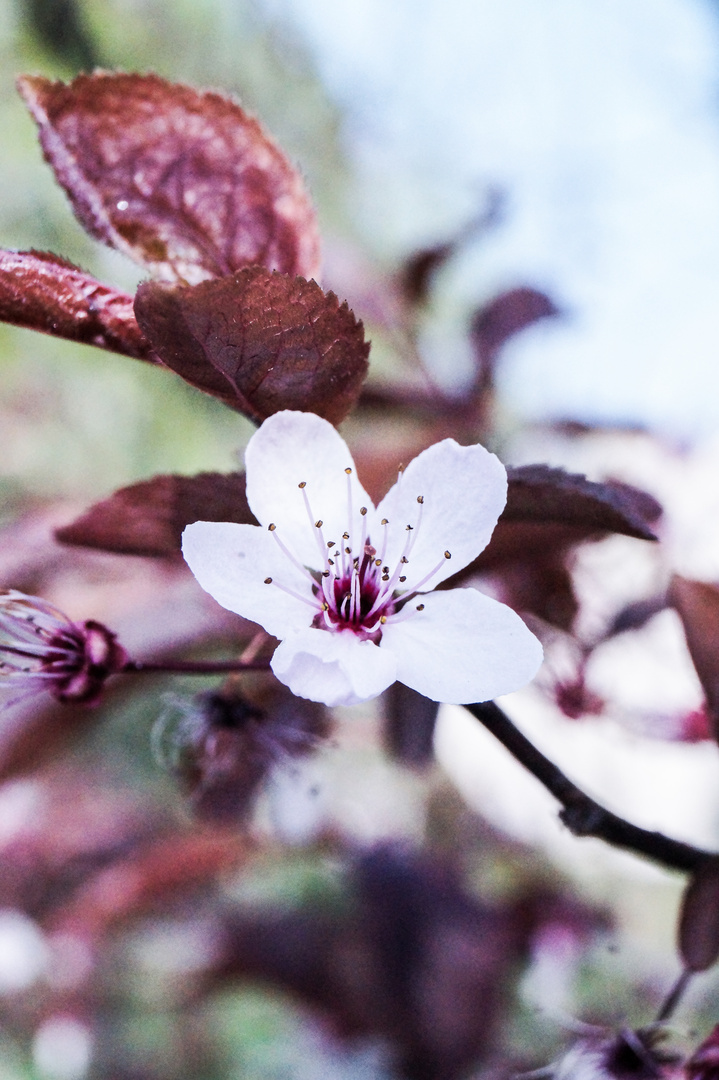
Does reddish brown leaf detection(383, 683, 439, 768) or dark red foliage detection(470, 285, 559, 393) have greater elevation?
dark red foliage detection(470, 285, 559, 393)

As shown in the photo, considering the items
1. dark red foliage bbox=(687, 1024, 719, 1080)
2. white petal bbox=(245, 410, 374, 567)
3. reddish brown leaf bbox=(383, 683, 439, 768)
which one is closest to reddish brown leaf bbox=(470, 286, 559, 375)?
reddish brown leaf bbox=(383, 683, 439, 768)

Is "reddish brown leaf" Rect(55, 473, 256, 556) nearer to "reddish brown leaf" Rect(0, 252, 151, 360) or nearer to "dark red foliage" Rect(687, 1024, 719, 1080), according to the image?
"reddish brown leaf" Rect(0, 252, 151, 360)

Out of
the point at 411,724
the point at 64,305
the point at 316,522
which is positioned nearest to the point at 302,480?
the point at 316,522

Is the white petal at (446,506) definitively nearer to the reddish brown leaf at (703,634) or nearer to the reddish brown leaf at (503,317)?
the reddish brown leaf at (703,634)

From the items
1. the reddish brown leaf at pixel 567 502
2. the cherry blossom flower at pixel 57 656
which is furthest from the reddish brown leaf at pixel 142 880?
the reddish brown leaf at pixel 567 502

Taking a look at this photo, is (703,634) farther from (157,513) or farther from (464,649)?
(157,513)

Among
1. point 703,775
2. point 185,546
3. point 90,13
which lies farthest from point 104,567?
point 90,13
